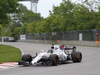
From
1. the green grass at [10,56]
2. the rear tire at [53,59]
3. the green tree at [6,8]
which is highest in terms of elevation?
the green tree at [6,8]

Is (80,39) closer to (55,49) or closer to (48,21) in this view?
(48,21)

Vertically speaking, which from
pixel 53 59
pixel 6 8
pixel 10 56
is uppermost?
pixel 6 8

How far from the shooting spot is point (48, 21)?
74188 millimetres

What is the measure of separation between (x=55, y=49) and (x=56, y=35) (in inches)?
2050

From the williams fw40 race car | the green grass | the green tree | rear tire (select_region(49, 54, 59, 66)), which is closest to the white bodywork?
the williams fw40 race car

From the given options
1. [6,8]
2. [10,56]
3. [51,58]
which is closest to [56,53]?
[51,58]

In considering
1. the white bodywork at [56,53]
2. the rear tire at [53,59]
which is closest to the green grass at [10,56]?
the white bodywork at [56,53]

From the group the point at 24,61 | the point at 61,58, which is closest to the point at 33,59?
the point at 24,61

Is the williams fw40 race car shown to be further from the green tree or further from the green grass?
the green tree

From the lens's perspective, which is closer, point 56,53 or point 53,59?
point 53,59

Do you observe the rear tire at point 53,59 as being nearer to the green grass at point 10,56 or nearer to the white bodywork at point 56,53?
the white bodywork at point 56,53

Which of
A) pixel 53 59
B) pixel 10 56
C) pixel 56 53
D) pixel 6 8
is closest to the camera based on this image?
pixel 53 59

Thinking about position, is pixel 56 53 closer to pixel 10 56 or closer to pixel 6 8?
pixel 10 56

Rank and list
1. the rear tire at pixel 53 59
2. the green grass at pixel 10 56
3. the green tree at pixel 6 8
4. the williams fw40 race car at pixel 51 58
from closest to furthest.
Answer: the rear tire at pixel 53 59 < the williams fw40 race car at pixel 51 58 < the green grass at pixel 10 56 < the green tree at pixel 6 8
